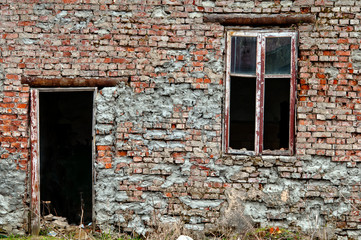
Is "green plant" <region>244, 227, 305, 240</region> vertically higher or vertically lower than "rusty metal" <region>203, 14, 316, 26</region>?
lower

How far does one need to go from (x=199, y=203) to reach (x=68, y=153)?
13.4ft

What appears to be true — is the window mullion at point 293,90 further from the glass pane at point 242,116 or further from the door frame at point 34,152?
the door frame at point 34,152

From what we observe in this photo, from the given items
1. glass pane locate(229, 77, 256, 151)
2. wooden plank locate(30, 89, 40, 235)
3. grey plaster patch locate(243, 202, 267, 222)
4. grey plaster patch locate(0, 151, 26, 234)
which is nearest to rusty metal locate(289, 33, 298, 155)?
grey plaster patch locate(243, 202, 267, 222)

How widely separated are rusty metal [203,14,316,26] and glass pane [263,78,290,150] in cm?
304

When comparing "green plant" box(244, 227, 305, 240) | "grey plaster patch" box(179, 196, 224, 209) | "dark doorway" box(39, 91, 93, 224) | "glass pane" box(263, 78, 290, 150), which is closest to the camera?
"green plant" box(244, 227, 305, 240)

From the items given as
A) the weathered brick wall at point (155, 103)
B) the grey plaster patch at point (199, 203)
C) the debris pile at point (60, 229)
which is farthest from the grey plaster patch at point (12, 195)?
the grey plaster patch at point (199, 203)

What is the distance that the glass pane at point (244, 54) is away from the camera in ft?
14.3

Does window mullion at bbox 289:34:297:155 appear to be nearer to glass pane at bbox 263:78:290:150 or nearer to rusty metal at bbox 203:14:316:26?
rusty metal at bbox 203:14:316:26

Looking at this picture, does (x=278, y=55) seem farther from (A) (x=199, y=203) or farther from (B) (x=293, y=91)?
(A) (x=199, y=203)

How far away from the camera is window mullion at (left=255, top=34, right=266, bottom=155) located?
4.31m

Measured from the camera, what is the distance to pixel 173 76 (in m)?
4.29

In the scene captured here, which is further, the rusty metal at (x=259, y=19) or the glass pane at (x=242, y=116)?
the glass pane at (x=242, y=116)

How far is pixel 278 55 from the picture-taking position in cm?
433

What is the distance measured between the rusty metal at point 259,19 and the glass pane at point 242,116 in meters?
2.67
